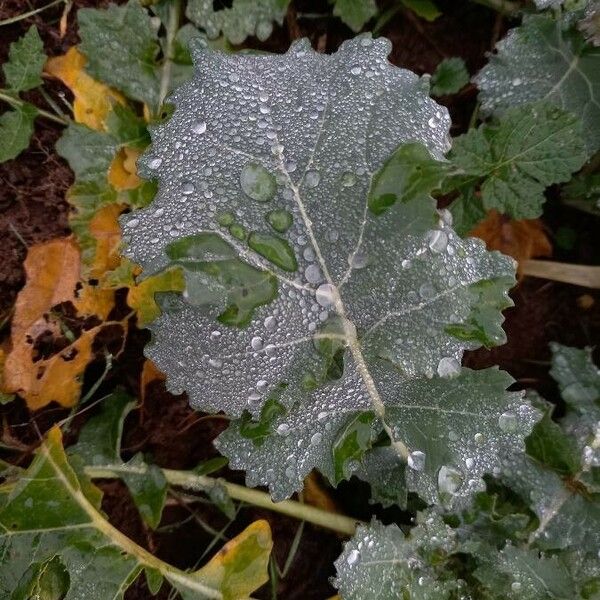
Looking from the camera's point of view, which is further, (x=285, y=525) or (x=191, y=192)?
(x=285, y=525)

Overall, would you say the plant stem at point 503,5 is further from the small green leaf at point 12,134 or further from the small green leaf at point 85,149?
the small green leaf at point 12,134

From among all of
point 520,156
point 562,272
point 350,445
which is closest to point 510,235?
point 562,272

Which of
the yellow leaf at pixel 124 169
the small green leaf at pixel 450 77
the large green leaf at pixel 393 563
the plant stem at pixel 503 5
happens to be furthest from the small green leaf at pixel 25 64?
the large green leaf at pixel 393 563

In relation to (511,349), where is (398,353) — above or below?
above

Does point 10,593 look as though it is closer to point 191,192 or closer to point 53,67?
point 191,192

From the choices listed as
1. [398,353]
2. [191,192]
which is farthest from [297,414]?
[191,192]

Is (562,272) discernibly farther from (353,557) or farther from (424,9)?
(353,557)

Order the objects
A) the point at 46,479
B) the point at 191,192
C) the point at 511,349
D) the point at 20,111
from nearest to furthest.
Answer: the point at 191,192, the point at 46,479, the point at 20,111, the point at 511,349
